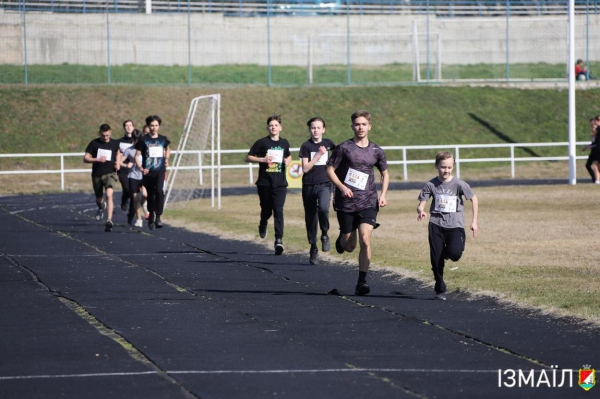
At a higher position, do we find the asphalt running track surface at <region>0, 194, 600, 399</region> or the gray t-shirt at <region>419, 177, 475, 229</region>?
the gray t-shirt at <region>419, 177, 475, 229</region>

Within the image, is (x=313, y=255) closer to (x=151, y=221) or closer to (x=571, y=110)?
(x=151, y=221)

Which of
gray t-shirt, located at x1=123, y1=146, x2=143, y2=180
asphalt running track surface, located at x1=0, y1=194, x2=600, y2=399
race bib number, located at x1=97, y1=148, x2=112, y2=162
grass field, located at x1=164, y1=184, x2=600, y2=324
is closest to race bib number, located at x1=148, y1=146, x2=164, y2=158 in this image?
gray t-shirt, located at x1=123, y1=146, x2=143, y2=180

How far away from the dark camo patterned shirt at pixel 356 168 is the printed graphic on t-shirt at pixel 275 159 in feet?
15.5

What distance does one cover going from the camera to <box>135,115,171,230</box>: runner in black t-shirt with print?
2128cm

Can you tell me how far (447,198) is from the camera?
1249 cm

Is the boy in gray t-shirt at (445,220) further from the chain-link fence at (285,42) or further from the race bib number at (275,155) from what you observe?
the chain-link fence at (285,42)

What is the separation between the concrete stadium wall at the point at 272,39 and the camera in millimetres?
46969

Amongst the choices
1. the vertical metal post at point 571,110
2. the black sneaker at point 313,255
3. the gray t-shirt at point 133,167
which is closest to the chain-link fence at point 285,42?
the vertical metal post at point 571,110

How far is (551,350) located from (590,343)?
489 millimetres

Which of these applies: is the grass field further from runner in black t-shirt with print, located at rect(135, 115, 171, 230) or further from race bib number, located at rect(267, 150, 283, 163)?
race bib number, located at rect(267, 150, 283, 163)

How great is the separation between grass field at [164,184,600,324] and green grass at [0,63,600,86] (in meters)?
17.7

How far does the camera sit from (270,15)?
53.4 metres

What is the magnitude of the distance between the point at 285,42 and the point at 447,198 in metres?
39.2

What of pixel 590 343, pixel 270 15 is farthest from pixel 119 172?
pixel 270 15
